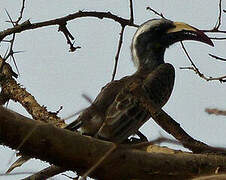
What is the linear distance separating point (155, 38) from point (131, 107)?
1627mm

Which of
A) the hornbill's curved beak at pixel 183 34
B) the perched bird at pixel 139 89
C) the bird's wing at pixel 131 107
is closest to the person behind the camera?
the perched bird at pixel 139 89

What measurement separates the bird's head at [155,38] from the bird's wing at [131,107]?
2.19 feet

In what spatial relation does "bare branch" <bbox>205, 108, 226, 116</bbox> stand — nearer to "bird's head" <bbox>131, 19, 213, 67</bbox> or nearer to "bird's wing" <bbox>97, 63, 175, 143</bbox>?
"bird's wing" <bbox>97, 63, 175, 143</bbox>

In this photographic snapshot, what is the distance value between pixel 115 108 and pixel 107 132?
40cm

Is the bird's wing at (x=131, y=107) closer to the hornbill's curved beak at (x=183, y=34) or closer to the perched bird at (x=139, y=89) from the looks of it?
the perched bird at (x=139, y=89)

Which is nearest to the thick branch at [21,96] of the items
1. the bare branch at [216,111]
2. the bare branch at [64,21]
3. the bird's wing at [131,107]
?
the bare branch at [64,21]

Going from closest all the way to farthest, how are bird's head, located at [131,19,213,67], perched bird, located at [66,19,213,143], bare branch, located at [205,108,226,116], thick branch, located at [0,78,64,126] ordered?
1. bare branch, located at [205,108,226,116]
2. perched bird, located at [66,19,213,143]
3. thick branch, located at [0,78,64,126]
4. bird's head, located at [131,19,213,67]

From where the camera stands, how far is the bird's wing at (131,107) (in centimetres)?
363

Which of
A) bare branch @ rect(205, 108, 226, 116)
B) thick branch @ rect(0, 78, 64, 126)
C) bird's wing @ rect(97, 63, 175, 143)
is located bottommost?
bird's wing @ rect(97, 63, 175, 143)

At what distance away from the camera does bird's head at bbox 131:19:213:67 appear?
5.33 metres

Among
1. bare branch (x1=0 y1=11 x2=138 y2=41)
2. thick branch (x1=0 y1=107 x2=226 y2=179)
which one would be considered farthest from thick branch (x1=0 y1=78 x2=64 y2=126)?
thick branch (x1=0 y1=107 x2=226 y2=179)

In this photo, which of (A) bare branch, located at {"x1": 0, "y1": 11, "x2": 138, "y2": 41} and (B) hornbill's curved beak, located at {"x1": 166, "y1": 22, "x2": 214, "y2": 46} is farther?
(B) hornbill's curved beak, located at {"x1": 166, "y1": 22, "x2": 214, "y2": 46}

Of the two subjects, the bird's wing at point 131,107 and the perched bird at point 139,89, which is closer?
the perched bird at point 139,89

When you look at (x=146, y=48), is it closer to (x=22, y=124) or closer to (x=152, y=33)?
(x=152, y=33)
